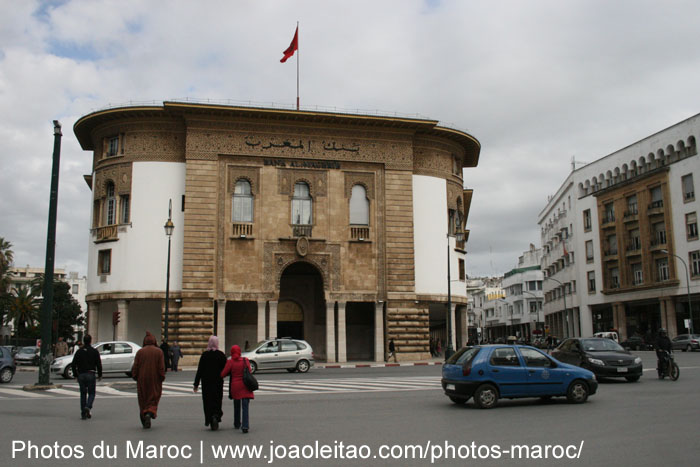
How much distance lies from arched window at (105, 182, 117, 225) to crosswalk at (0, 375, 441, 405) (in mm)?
18886

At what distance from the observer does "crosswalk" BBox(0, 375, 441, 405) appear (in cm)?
1834

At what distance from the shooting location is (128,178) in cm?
3866

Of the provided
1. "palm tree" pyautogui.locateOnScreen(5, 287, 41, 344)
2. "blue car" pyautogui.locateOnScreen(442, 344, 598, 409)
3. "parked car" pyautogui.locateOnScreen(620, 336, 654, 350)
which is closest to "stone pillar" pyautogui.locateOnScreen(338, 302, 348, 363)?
"blue car" pyautogui.locateOnScreen(442, 344, 598, 409)

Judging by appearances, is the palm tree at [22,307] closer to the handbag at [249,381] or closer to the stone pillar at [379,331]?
the stone pillar at [379,331]

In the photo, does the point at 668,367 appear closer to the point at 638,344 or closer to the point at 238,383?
the point at 238,383

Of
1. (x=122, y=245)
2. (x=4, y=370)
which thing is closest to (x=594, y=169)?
(x=122, y=245)

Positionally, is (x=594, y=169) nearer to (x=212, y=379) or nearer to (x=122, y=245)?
(x=122, y=245)

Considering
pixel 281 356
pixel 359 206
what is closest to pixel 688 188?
pixel 359 206

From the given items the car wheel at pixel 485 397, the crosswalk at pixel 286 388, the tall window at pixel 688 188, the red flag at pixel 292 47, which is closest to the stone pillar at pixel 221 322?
the crosswalk at pixel 286 388

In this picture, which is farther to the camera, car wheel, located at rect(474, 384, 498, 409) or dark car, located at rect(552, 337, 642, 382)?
dark car, located at rect(552, 337, 642, 382)

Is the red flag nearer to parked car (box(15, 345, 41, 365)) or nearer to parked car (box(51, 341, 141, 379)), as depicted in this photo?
parked car (box(51, 341, 141, 379))

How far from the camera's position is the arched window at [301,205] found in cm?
3950

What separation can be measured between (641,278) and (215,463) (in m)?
58.0

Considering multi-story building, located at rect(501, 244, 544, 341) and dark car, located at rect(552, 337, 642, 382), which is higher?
multi-story building, located at rect(501, 244, 544, 341)
